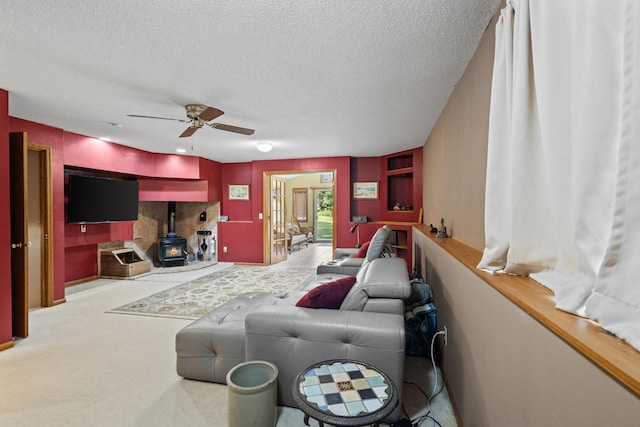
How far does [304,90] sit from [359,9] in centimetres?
117

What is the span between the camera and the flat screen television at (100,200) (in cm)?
447

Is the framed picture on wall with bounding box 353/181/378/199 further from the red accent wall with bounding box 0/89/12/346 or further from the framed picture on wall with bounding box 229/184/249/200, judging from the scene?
the red accent wall with bounding box 0/89/12/346

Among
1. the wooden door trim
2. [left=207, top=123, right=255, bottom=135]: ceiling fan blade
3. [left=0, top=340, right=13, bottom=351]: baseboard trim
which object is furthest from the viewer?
the wooden door trim

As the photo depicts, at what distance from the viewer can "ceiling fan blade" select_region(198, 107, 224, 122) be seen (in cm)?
269

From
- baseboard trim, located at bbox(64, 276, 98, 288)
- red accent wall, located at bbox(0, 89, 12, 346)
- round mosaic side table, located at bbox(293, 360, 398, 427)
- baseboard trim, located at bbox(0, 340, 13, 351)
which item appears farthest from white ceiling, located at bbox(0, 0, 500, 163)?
baseboard trim, located at bbox(64, 276, 98, 288)

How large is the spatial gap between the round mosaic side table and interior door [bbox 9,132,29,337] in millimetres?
3266

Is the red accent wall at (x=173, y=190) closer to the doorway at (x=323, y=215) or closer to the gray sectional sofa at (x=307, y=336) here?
the gray sectional sofa at (x=307, y=336)

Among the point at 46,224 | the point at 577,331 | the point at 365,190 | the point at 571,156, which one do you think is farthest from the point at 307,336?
the point at 365,190

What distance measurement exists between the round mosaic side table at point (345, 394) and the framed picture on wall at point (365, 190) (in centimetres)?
491

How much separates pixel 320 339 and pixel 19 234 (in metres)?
3.33

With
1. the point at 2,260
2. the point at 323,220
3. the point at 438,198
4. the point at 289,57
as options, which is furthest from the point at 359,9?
the point at 323,220

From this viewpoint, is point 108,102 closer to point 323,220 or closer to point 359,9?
point 359,9

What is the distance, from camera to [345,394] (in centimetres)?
121

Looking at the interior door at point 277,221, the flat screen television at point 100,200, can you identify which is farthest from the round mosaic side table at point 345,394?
the interior door at point 277,221
